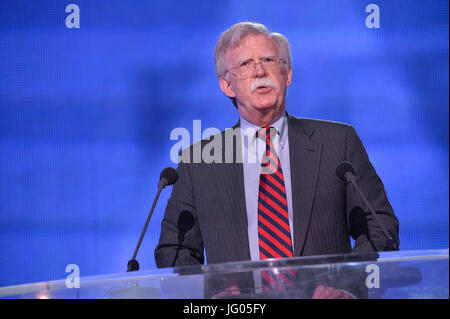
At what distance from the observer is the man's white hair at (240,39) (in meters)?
2.15

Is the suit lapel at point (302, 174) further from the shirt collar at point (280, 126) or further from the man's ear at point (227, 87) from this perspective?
the man's ear at point (227, 87)

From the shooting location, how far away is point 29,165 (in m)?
2.78

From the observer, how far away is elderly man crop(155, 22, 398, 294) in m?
1.86

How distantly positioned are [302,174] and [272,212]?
0.58 feet

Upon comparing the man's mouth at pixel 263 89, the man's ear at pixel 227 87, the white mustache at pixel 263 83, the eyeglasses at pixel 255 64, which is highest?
the eyeglasses at pixel 255 64

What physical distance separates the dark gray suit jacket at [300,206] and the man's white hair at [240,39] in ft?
1.02

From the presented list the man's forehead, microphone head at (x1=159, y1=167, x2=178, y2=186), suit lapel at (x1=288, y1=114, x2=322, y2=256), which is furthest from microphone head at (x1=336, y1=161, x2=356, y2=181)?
the man's forehead

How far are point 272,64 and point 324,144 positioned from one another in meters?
0.37

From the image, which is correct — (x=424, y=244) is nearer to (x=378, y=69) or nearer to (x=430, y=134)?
(x=430, y=134)

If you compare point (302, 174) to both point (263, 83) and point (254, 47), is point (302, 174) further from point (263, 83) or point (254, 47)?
point (254, 47)

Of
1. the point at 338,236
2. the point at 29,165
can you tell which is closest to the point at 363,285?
the point at 338,236

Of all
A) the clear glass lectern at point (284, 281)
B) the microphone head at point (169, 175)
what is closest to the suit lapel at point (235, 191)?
the microphone head at point (169, 175)

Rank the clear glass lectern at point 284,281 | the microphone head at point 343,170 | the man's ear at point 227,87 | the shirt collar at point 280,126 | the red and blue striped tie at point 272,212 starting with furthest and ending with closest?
the man's ear at point 227,87
the shirt collar at point 280,126
the red and blue striped tie at point 272,212
the microphone head at point 343,170
the clear glass lectern at point 284,281

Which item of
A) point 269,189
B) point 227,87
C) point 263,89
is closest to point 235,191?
point 269,189
